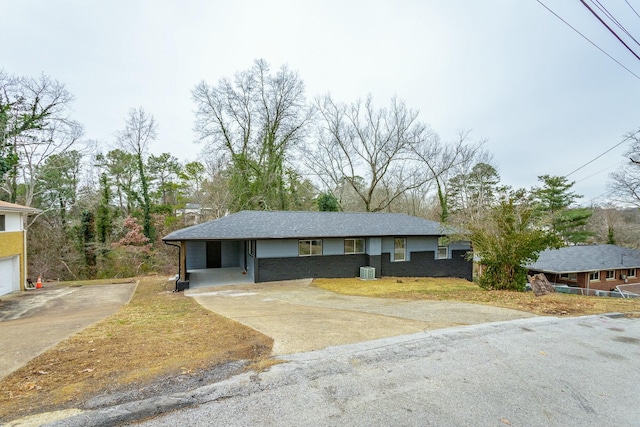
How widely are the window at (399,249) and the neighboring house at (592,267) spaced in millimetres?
8817

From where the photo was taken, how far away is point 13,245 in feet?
42.2

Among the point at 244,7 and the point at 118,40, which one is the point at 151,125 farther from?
the point at 244,7

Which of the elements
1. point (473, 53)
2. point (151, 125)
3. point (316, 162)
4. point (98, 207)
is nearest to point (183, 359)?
point (473, 53)

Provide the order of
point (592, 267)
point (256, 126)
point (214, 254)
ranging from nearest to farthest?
point (214, 254), point (592, 267), point (256, 126)

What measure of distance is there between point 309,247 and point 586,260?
776 inches

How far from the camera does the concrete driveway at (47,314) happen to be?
16.2 feet

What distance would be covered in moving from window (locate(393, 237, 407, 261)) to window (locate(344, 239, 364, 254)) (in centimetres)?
204

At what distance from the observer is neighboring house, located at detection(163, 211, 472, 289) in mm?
13555

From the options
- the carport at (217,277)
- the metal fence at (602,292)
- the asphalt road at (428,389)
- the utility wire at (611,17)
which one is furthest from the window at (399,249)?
the utility wire at (611,17)

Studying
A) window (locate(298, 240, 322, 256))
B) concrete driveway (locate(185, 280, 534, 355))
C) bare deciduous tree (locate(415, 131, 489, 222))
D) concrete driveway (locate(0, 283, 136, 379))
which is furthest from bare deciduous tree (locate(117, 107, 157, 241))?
bare deciduous tree (locate(415, 131, 489, 222))

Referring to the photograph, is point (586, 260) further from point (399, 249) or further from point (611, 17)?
point (611, 17)

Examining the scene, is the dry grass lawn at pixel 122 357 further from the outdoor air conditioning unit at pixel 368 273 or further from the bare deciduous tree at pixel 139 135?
the bare deciduous tree at pixel 139 135

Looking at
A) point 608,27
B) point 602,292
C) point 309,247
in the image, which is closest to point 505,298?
point 608,27

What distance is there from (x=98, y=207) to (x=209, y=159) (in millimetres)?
8818
